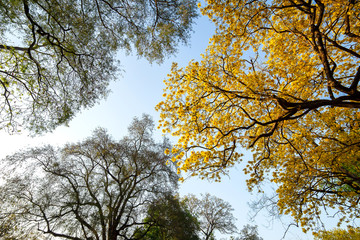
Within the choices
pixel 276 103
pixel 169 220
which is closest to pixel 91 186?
pixel 169 220

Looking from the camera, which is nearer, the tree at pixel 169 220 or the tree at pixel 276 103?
the tree at pixel 276 103

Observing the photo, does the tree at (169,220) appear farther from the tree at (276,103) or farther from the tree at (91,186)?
the tree at (276,103)

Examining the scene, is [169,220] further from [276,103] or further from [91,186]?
[276,103]

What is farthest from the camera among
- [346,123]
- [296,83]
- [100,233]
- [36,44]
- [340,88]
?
[100,233]

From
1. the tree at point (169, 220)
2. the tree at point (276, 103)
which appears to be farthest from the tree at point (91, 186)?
the tree at point (276, 103)

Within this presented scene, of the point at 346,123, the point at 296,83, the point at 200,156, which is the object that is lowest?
the point at 200,156

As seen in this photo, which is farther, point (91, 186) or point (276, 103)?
point (91, 186)

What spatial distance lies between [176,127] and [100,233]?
9.37m

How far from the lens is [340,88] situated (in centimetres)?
382

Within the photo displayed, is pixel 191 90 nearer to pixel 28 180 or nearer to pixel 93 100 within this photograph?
pixel 93 100

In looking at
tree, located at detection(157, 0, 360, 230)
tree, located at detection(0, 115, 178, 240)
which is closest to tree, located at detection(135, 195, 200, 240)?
tree, located at detection(0, 115, 178, 240)

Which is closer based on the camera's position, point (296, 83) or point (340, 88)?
point (340, 88)

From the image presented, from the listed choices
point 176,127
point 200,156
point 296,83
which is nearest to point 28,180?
point 176,127

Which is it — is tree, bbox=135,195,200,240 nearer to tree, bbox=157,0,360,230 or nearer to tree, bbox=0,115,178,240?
tree, bbox=0,115,178,240
